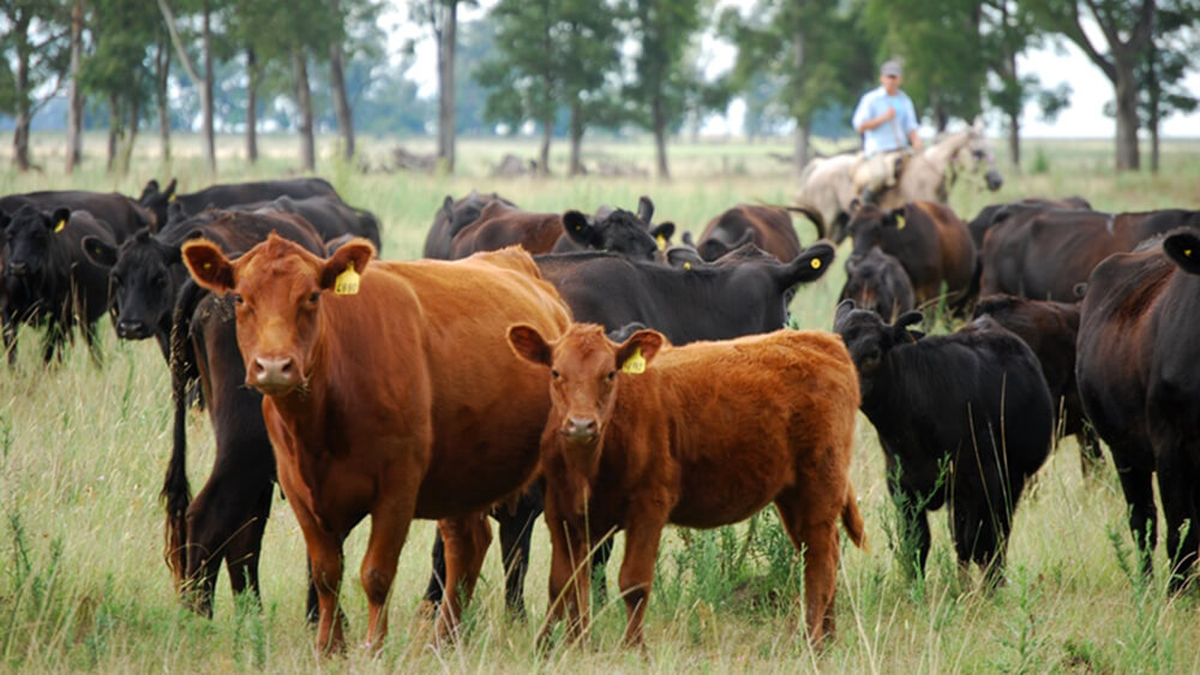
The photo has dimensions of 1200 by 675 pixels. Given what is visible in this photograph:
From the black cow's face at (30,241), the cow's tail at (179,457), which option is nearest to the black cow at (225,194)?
the black cow's face at (30,241)

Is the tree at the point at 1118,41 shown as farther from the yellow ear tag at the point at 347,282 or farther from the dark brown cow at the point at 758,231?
the yellow ear tag at the point at 347,282

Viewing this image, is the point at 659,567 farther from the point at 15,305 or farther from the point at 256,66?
the point at 256,66

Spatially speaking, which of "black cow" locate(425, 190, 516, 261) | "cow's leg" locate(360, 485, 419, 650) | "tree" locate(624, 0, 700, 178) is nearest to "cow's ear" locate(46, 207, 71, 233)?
"black cow" locate(425, 190, 516, 261)

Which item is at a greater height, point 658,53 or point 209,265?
point 658,53

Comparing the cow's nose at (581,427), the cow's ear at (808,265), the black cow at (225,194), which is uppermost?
the black cow at (225,194)

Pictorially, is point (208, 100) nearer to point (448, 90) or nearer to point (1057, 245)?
point (448, 90)

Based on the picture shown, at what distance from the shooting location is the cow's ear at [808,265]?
7852 mm

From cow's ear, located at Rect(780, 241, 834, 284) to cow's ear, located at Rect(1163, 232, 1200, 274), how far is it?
2242 mm

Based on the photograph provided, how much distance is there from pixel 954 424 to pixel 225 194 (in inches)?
438

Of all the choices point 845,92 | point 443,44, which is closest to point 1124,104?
point 845,92

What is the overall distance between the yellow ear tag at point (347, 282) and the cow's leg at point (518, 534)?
5.72 feet

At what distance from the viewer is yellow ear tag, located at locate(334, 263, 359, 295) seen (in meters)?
4.60

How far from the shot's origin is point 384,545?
483cm

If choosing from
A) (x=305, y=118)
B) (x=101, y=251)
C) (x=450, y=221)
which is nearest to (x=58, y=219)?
(x=101, y=251)
